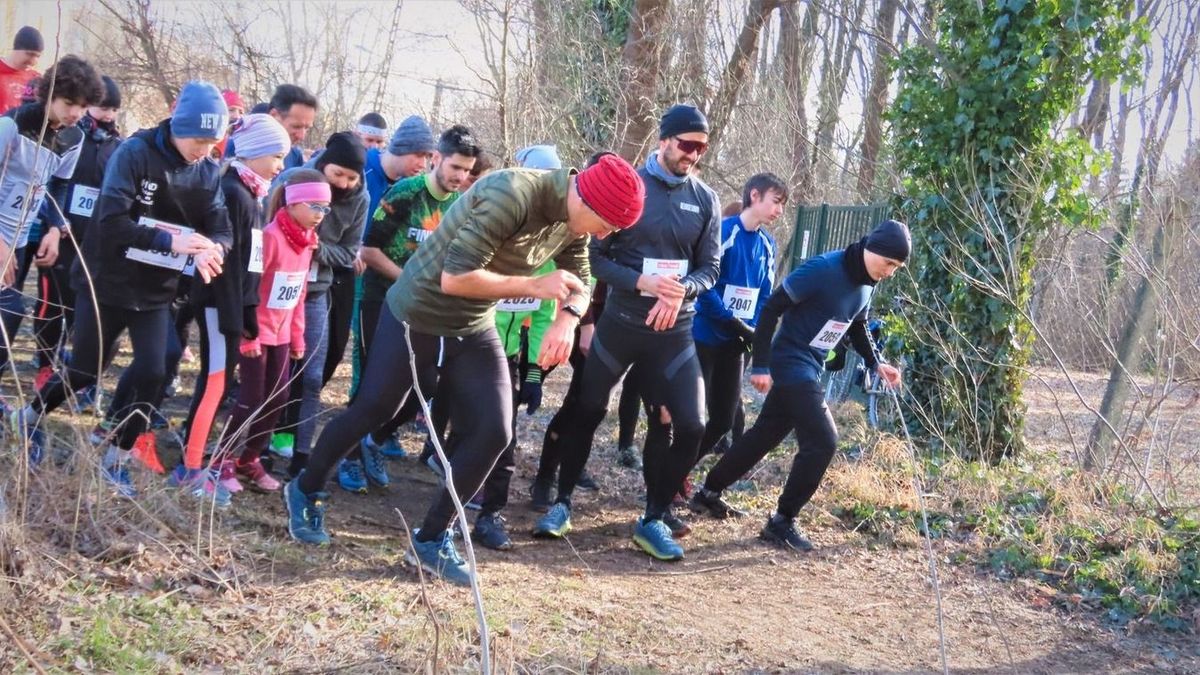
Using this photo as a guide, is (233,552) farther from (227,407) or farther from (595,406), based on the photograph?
(227,407)

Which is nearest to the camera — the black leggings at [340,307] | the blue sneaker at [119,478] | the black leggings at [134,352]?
the blue sneaker at [119,478]

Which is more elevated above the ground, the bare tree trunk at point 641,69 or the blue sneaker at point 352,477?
the bare tree trunk at point 641,69

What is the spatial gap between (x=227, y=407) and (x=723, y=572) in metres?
3.19

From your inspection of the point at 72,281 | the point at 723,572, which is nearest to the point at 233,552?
the point at 72,281

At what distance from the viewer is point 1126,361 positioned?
7.82 m

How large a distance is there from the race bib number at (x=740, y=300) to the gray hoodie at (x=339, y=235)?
220cm

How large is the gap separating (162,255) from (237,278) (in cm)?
36

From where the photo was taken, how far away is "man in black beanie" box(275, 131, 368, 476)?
18.4 ft

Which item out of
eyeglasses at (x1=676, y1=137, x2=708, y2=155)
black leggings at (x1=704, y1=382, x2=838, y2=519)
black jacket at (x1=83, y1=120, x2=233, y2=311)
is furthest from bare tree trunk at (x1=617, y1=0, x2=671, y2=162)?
black jacket at (x1=83, y1=120, x2=233, y2=311)

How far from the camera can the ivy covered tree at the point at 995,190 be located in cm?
801

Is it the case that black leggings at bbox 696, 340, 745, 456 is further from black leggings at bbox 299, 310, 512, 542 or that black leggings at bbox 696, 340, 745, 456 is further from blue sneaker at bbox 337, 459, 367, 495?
black leggings at bbox 299, 310, 512, 542

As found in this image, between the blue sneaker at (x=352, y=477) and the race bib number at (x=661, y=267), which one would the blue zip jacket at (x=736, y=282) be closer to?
the race bib number at (x=661, y=267)

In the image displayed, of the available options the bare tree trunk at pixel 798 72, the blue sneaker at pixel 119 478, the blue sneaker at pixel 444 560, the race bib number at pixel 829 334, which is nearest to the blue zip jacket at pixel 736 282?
the race bib number at pixel 829 334

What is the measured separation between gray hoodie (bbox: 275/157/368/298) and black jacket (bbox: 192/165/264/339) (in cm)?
57
